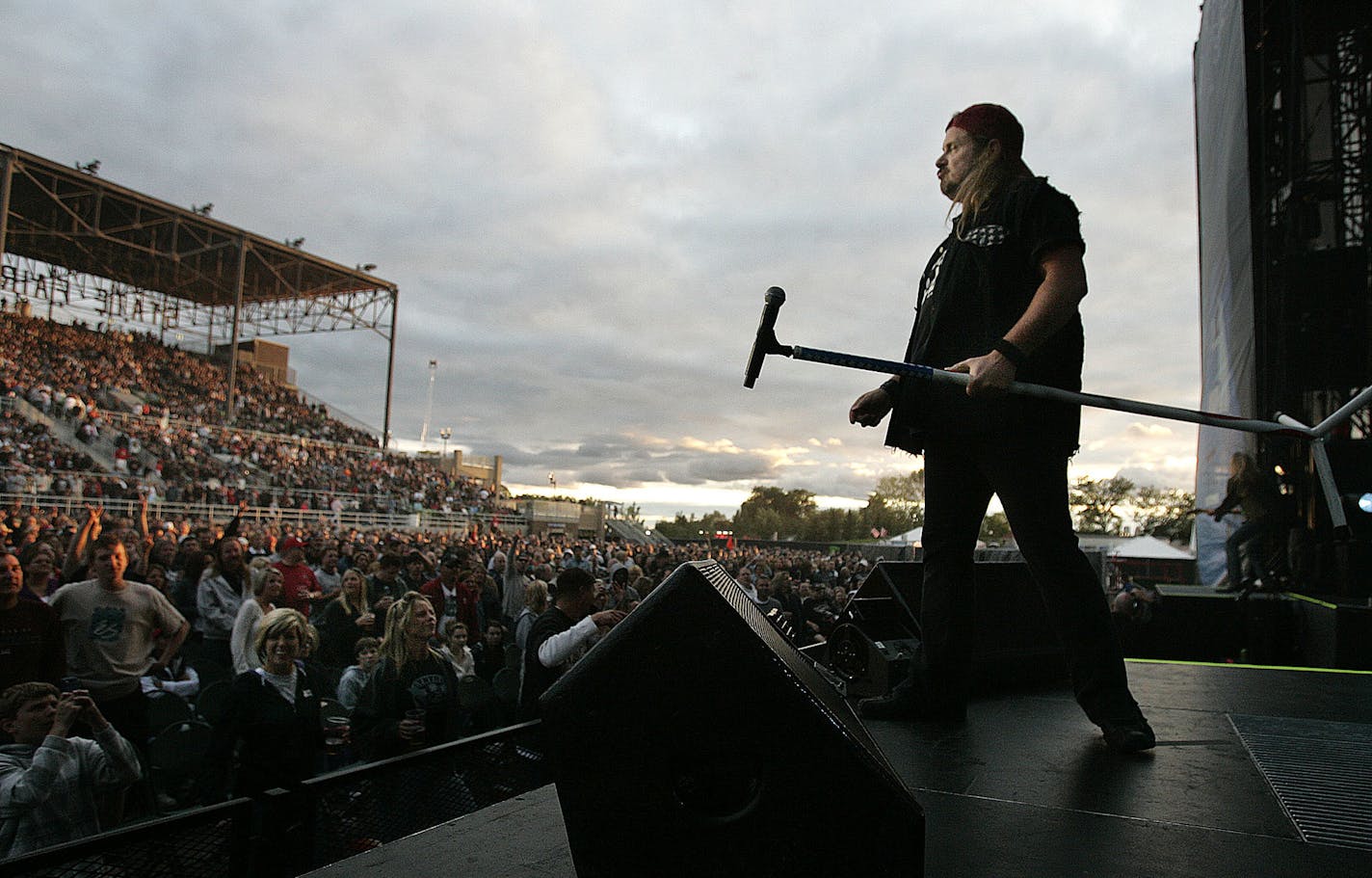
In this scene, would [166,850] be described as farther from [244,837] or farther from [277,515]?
[277,515]

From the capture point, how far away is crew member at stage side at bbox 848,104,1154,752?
1.99 meters

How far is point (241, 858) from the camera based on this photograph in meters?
1.60

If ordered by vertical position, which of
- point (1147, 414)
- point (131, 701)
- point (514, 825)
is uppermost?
point (1147, 414)

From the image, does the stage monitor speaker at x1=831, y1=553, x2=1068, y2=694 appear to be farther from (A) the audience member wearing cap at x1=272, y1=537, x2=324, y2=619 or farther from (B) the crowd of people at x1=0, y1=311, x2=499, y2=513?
(B) the crowd of people at x1=0, y1=311, x2=499, y2=513

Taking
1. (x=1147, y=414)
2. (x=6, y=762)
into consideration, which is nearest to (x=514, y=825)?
(x=1147, y=414)

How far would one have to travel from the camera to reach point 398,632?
498 centimetres

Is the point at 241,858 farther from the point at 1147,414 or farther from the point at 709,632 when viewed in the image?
the point at 1147,414

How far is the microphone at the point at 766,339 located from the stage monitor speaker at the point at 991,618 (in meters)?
1.03

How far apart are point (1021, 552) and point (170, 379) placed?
36.3m

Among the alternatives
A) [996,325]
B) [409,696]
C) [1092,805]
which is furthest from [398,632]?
[1092,805]

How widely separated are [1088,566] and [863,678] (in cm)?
84

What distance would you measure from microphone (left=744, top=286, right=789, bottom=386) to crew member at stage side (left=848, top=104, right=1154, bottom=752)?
1.25ft

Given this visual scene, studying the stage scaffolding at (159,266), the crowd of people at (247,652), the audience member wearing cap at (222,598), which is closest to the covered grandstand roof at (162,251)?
the stage scaffolding at (159,266)

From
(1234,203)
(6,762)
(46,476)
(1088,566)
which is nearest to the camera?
(1088,566)
